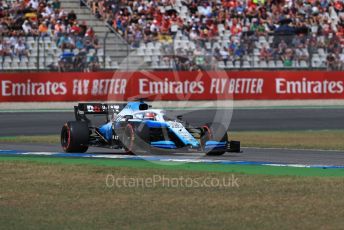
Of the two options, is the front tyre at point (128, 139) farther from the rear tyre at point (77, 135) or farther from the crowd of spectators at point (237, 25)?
the crowd of spectators at point (237, 25)

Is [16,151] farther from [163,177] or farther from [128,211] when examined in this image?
[128,211]

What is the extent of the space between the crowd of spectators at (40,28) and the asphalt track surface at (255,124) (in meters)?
3.45

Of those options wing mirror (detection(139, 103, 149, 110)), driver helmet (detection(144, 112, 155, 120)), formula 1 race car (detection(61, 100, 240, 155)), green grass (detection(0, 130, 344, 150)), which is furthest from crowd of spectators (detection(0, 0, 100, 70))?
driver helmet (detection(144, 112, 155, 120))

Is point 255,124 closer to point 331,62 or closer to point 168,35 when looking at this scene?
point 168,35

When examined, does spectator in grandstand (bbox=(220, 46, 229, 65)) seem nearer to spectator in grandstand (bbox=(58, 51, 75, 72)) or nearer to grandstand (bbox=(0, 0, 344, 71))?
grandstand (bbox=(0, 0, 344, 71))

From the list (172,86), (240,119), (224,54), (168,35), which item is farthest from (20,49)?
(240,119)

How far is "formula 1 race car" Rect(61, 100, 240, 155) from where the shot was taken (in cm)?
1734

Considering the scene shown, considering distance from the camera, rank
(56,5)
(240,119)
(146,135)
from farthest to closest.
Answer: (56,5), (240,119), (146,135)

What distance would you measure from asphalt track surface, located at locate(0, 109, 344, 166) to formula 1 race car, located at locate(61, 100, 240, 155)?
1.33 ft

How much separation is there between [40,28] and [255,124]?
38.5 feet

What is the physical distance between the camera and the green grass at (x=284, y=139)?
21938 millimetres

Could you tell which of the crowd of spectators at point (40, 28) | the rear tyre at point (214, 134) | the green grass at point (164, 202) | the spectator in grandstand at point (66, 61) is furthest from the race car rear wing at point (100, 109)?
the spectator in grandstand at point (66, 61)

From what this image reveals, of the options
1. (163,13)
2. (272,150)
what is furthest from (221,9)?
(272,150)

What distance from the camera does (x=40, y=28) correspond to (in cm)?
3719
